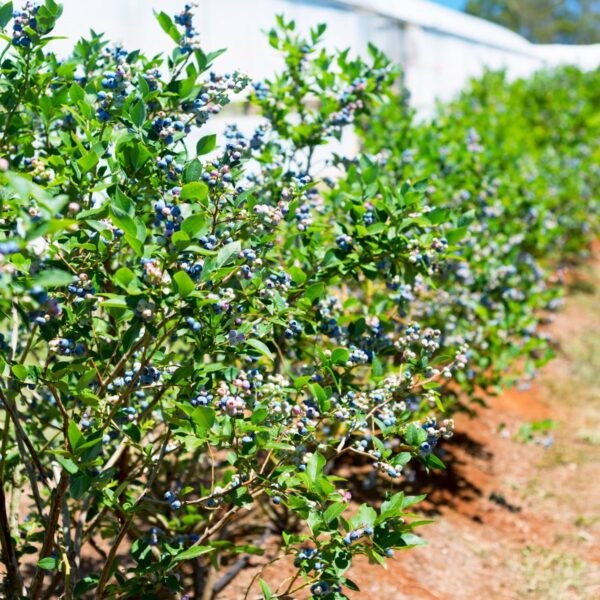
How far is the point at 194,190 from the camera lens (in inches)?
74.6

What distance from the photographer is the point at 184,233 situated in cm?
178

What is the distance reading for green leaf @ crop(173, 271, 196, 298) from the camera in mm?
1734

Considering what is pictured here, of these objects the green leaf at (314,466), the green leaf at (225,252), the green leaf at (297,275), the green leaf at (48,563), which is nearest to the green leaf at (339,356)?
the green leaf at (297,275)

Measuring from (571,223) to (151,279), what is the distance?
6.90 meters

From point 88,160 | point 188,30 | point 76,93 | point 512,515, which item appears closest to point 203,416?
point 88,160

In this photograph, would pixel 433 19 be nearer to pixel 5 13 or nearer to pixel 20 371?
pixel 5 13

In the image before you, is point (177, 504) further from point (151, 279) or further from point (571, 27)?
point (571, 27)

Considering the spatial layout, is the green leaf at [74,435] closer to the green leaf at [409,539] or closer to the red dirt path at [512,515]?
the green leaf at [409,539]

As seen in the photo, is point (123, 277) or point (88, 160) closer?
point (123, 277)

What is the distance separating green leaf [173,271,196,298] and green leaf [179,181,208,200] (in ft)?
0.78

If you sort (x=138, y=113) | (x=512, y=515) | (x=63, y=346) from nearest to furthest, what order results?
(x=63, y=346) → (x=138, y=113) → (x=512, y=515)

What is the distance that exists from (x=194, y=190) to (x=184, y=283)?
27 centimetres

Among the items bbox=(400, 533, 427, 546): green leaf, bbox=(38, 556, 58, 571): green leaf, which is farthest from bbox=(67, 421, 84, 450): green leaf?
bbox=(400, 533, 427, 546): green leaf

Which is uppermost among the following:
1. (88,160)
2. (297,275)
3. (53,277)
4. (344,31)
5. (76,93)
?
(344,31)
